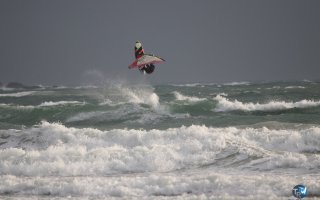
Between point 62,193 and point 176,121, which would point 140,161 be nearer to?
point 62,193

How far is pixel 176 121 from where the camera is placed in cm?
2736

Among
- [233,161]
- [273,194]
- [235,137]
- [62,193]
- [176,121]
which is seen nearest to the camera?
[273,194]

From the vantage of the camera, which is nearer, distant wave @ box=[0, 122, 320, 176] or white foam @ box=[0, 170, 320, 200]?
white foam @ box=[0, 170, 320, 200]

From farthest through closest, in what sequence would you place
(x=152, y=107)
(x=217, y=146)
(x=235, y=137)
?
(x=152, y=107), (x=235, y=137), (x=217, y=146)

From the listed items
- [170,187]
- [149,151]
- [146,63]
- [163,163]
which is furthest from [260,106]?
[170,187]

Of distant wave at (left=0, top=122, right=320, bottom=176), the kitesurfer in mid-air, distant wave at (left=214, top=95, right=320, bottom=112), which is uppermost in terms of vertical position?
the kitesurfer in mid-air

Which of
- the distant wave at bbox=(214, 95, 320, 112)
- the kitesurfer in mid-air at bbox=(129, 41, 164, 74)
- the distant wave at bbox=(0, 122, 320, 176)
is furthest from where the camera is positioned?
the distant wave at bbox=(214, 95, 320, 112)

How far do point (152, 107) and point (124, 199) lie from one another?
2120 centimetres

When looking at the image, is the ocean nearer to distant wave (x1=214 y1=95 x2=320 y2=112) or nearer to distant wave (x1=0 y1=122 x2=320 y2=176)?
distant wave (x1=0 y1=122 x2=320 y2=176)

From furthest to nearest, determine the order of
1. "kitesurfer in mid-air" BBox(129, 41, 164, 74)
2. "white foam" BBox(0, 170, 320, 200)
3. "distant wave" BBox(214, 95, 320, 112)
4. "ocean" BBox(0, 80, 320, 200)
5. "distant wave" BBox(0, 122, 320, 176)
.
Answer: "distant wave" BBox(214, 95, 320, 112), "distant wave" BBox(0, 122, 320, 176), "kitesurfer in mid-air" BBox(129, 41, 164, 74), "ocean" BBox(0, 80, 320, 200), "white foam" BBox(0, 170, 320, 200)

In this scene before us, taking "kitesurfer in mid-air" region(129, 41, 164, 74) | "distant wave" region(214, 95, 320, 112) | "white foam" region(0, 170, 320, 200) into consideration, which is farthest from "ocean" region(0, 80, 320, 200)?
"distant wave" region(214, 95, 320, 112)

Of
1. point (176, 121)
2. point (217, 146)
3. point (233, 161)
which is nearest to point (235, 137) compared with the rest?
point (217, 146)

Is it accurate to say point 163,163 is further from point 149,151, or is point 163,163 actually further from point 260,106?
point 260,106

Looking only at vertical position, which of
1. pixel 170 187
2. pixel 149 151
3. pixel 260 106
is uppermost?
pixel 260 106
